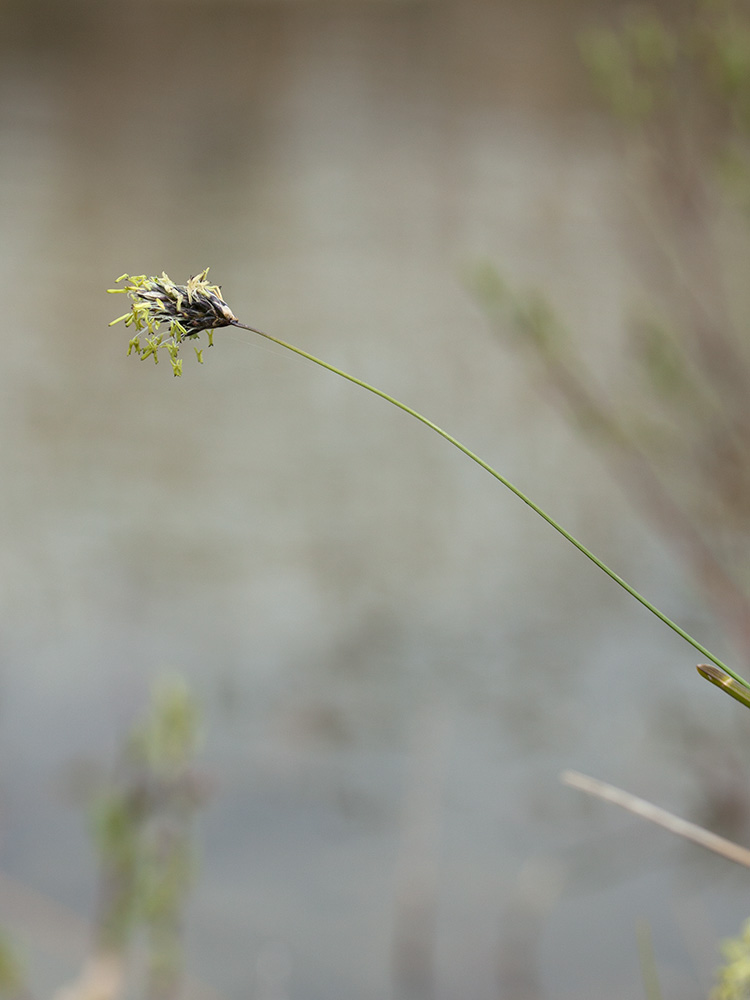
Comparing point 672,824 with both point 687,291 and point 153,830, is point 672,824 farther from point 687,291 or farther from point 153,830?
point 687,291

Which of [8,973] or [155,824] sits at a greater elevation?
[155,824]

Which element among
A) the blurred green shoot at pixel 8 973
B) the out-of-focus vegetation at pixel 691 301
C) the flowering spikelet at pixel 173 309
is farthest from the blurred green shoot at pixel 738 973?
the blurred green shoot at pixel 8 973

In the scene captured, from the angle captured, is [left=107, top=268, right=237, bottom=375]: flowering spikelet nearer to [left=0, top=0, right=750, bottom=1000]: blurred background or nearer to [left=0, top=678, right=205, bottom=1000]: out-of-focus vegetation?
[left=0, top=678, right=205, bottom=1000]: out-of-focus vegetation

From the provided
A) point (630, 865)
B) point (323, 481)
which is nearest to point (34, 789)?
point (323, 481)

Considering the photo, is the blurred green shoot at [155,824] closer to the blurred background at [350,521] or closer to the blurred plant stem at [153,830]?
the blurred plant stem at [153,830]

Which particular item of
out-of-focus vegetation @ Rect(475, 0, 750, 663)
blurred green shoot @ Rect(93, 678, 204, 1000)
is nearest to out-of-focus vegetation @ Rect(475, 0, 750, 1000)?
out-of-focus vegetation @ Rect(475, 0, 750, 663)

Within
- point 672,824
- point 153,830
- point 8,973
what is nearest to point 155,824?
point 153,830

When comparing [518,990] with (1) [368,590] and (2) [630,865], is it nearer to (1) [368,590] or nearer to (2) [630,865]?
(2) [630,865]

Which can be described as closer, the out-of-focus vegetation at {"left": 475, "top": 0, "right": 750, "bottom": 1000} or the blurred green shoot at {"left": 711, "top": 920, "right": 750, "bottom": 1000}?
the blurred green shoot at {"left": 711, "top": 920, "right": 750, "bottom": 1000}
